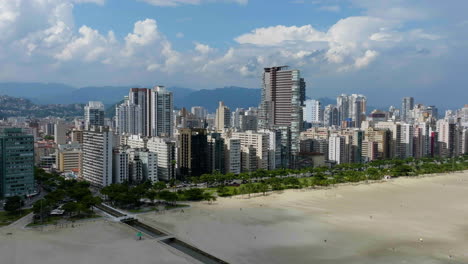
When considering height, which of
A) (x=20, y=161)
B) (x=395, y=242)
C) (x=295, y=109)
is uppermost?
(x=295, y=109)

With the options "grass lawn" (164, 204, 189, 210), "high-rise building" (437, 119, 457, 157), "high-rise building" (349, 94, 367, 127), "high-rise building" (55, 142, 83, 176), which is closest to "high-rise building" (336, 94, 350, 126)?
"high-rise building" (349, 94, 367, 127)

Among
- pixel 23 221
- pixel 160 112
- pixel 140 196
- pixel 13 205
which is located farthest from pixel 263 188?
pixel 160 112

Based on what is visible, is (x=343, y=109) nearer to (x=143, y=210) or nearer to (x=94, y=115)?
(x=94, y=115)

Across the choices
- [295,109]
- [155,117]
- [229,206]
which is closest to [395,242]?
[229,206]

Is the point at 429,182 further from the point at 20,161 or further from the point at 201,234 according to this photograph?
the point at 20,161

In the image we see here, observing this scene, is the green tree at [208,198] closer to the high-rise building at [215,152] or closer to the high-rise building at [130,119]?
the high-rise building at [215,152]

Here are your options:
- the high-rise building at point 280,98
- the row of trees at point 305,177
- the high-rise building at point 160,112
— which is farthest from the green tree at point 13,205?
the high-rise building at point 160,112
